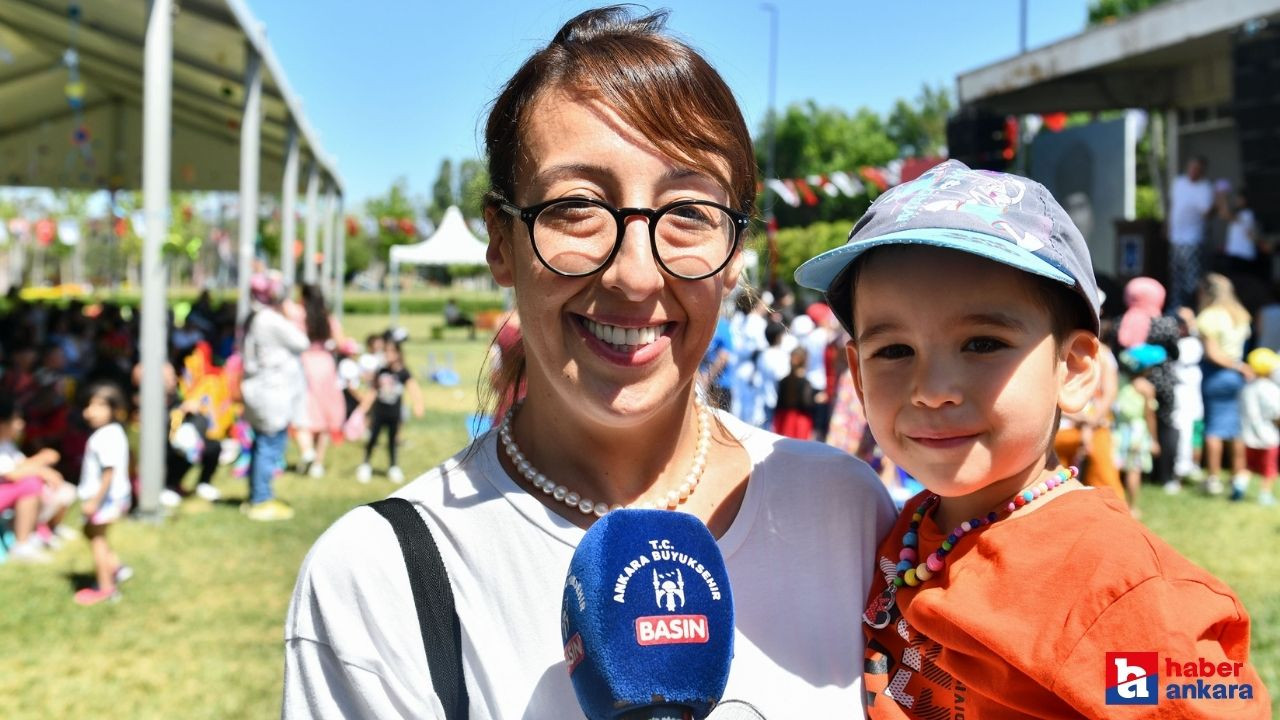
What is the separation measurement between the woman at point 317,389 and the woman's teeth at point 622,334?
34.4 ft

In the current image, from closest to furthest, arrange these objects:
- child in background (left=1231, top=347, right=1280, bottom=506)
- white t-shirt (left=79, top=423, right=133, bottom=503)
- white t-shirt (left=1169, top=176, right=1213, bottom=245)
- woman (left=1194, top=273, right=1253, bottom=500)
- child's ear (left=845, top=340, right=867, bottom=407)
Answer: child's ear (left=845, top=340, right=867, bottom=407) < white t-shirt (left=79, top=423, right=133, bottom=503) < child in background (left=1231, top=347, right=1280, bottom=506) < woman (left=1194, top=273, right=1253, bottom=500) < white t-shirt (left=1169, top=176, right=1213, bottom=245)

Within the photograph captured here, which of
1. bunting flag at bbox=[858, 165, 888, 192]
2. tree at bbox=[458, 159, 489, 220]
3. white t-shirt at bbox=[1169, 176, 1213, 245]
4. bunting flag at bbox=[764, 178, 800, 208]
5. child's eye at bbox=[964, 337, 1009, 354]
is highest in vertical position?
bunting flag at bbox=[858, 165, 888, 192]

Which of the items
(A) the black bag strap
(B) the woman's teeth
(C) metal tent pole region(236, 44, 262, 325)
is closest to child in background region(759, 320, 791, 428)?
(C) metal tent pole region(236, 44, 262, 325)

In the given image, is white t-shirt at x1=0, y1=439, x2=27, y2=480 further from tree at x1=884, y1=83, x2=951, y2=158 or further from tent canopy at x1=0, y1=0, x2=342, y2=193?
tree at x1=884, y1=83, x2=951, y2=158

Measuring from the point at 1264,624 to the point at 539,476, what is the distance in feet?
19.8

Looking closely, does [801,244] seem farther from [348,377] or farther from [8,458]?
[8,458]

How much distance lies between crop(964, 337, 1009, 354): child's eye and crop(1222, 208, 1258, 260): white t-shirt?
1198 cm

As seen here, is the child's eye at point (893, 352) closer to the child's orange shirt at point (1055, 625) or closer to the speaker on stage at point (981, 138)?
the child's orange shirt at point (1055, 625)

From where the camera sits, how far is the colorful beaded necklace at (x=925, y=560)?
1649mm

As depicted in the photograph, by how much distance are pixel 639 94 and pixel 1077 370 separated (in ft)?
2.65

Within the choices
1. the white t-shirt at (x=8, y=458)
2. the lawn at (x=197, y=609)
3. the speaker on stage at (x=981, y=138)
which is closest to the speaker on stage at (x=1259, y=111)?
the lawn at (x=197, y=609)

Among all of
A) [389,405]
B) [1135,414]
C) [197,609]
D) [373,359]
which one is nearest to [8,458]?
[197,609]

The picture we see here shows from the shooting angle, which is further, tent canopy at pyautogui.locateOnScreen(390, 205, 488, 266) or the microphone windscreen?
tent canopy at pyautogui.locateOnScreen(390, 205, 488, 266)

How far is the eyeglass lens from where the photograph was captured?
156 cm
